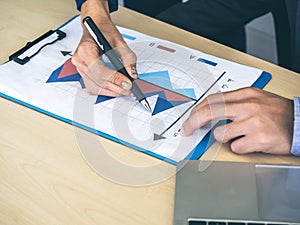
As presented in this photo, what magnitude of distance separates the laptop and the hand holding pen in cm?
22

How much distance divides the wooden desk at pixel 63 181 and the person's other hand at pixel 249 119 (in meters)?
0.02

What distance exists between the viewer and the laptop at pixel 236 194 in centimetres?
69

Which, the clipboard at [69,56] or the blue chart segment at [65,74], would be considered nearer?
the clipboard at [69,56]

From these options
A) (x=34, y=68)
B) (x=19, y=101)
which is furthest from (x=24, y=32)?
(x=19, y=101)

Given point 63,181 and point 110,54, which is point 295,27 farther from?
point 63,181

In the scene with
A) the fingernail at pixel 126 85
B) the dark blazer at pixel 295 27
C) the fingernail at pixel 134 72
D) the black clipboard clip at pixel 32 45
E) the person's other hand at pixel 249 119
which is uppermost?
the dark blazer at pixel 295 27

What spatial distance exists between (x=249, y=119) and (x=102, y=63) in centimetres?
31

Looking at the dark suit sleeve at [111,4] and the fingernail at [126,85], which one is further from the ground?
the dark suit sleeve at [111,4]

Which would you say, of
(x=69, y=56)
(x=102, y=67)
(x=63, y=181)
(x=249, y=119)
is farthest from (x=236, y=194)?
(x=69, y=56)

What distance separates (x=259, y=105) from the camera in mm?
854

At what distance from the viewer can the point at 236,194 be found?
73 cm

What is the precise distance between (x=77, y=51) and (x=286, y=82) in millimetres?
421

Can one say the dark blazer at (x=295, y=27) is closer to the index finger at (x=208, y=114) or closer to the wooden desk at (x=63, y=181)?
the wooden desk at (x=63, y=181)

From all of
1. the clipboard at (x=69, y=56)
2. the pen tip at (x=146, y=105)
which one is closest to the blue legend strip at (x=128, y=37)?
the clipboard at (x=69, y=56)
